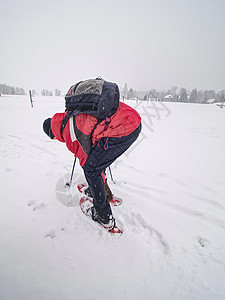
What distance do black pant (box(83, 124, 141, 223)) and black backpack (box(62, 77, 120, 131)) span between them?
28 cm

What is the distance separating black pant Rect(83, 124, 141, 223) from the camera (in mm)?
1517

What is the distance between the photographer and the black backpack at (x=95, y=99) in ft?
4.47

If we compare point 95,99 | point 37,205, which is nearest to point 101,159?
point 95,99

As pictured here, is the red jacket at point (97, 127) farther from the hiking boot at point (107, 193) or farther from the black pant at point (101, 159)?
the hiking boot at point (107, 193)

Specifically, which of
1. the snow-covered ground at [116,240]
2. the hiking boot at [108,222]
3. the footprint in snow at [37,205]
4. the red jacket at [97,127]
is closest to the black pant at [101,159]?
the red jacket at [97,127]

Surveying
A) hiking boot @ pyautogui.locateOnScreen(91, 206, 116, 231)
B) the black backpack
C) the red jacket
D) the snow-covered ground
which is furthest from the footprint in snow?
the black backpack

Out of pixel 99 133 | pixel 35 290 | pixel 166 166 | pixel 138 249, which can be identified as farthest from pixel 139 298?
pixel 166 166

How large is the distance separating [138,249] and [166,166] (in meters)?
2.58

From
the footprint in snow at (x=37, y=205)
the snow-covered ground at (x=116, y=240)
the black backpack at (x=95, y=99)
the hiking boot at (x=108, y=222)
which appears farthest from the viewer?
the footprint in snow at (x=37, y=205)

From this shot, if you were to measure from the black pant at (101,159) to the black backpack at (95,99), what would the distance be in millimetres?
279

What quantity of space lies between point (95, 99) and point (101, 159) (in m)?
0.65

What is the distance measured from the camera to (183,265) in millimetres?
1466

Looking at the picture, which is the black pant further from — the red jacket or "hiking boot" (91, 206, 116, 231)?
"hiking boot" (91, 206, 116, 231)

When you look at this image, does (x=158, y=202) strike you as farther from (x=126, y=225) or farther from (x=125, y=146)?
(x=125, y=146)
